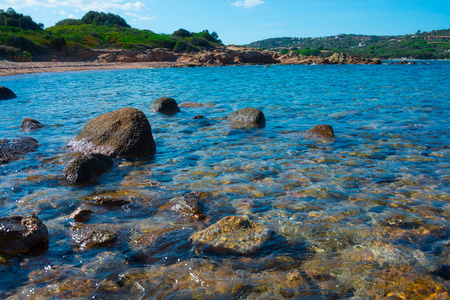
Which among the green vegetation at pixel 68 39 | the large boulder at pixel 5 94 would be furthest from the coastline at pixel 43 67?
the large boulder at pixel 5 94

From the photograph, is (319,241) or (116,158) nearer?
(319,241)

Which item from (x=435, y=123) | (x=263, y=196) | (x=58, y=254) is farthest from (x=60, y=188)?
(x=435, y=123)

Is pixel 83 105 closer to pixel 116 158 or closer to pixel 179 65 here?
pixel 116 158

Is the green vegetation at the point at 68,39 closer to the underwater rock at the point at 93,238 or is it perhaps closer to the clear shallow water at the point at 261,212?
the clear shallow water at the point at 261,212

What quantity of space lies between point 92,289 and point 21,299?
0.59 metres

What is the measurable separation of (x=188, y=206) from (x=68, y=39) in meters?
51.2

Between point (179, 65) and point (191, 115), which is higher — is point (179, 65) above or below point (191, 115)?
above

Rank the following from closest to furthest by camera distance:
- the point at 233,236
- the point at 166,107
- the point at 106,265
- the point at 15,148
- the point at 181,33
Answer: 1. the point at 106,265
2. the point at 233,236
3. the point at 15,148
4. the point at 166,107
5. the point at 181,33

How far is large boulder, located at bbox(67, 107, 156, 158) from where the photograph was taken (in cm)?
708

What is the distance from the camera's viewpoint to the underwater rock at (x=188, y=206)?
14.6 feet

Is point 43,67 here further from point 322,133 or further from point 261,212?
point 261,212

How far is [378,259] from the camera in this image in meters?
3.47

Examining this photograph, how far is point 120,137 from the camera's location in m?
7.16


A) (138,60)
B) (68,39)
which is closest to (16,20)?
(68,39)
